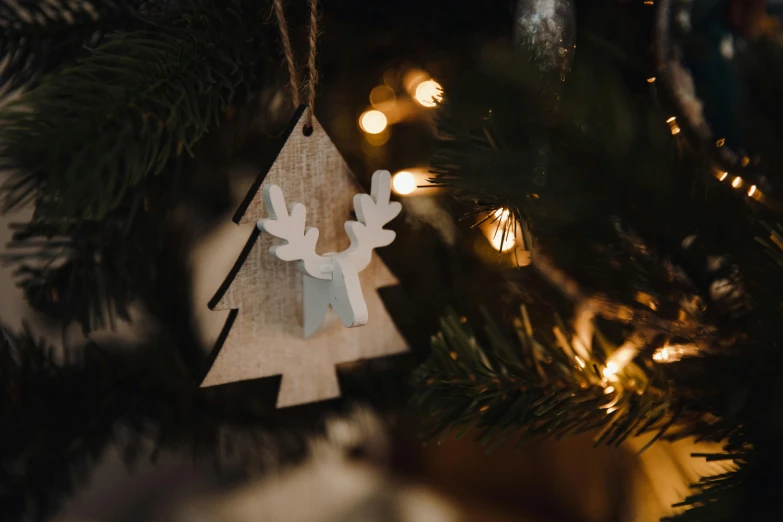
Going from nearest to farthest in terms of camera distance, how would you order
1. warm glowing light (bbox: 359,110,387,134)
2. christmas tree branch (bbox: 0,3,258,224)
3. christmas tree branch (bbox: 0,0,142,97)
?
christmas tree branch (bbox: 0,3,258,224)
christmas tree branch (bbox: 0,0,142,97)
warm glowing light (bbox: 359,110,387,134)

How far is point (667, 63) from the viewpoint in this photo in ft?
1.29

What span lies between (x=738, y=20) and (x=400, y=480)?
482mm

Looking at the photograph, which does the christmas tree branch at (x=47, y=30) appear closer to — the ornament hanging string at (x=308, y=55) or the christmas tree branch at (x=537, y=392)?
the ornament hanging string at (x=308, y=55)

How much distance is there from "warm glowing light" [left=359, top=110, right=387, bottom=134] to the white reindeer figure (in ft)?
0.42

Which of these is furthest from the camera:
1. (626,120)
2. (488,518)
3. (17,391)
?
(488,518)

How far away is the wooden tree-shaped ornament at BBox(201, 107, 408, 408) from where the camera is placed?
342 mm

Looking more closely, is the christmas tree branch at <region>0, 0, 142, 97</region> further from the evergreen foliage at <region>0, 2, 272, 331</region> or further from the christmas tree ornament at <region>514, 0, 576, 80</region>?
the christmas tree ornament at <region>514, 0, 576, 80</region>

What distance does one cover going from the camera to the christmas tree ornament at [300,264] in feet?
1.12

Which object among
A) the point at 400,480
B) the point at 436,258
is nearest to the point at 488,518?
the point at 400,480

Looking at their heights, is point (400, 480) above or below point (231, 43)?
below

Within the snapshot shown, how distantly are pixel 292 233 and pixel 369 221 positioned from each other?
2.0 inches

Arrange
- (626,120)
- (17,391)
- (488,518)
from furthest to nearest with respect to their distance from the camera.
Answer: (488,518) → (17,391) → (626,120)

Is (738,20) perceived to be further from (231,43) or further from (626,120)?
(231,43)

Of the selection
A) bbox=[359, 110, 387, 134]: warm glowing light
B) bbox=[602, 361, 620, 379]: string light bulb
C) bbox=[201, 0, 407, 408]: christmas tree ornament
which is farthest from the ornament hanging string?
bbox=[602, 361, 620, 379]: string light bulb
